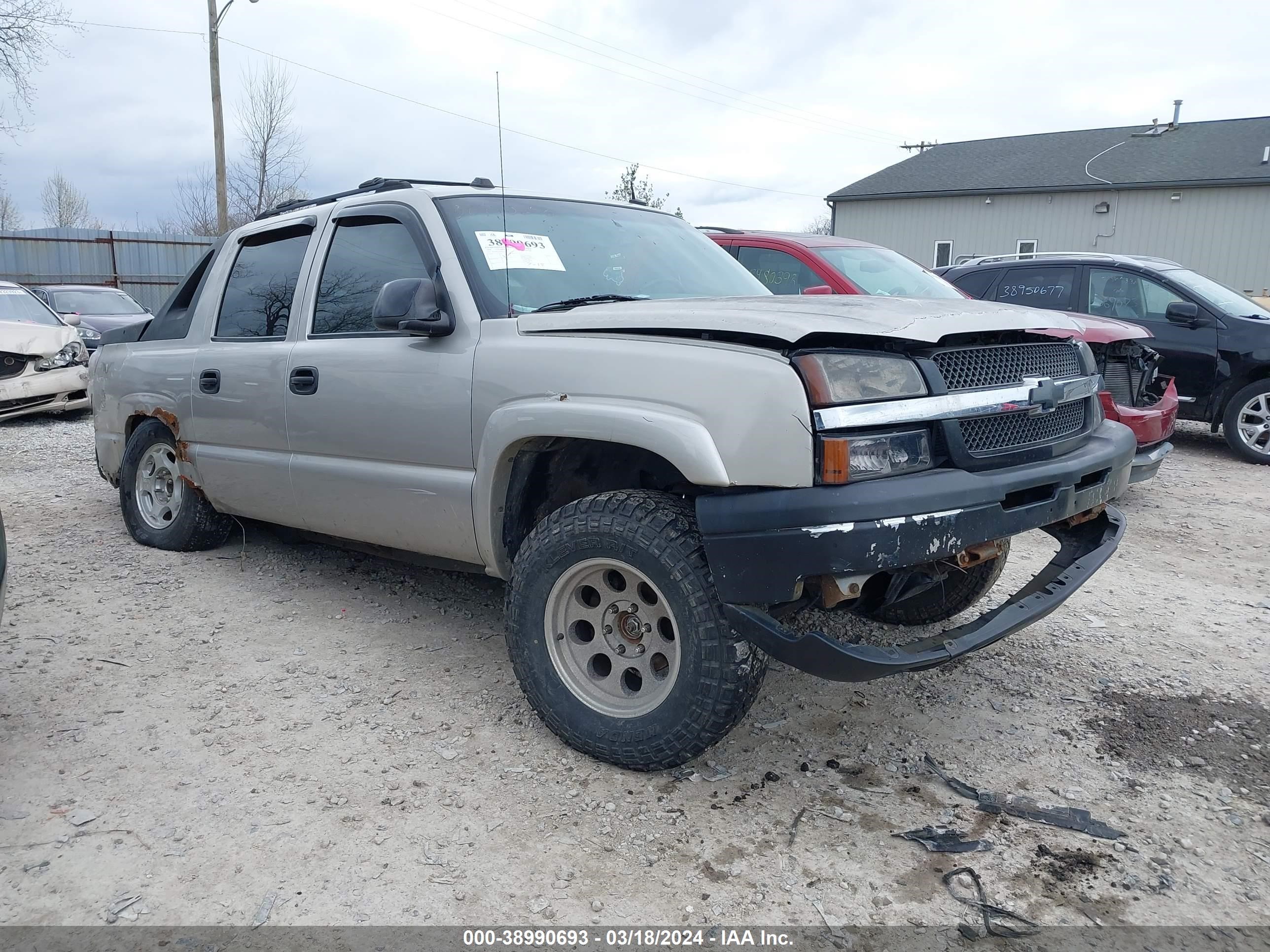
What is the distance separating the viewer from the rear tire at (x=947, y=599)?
3730mm

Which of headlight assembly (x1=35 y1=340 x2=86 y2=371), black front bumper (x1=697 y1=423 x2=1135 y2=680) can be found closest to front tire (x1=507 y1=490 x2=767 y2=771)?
black front bumper (x1=697 y1=423 x2=1135 y2=680)

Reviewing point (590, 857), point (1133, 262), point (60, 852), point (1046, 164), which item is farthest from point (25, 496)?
point (1046, 164)

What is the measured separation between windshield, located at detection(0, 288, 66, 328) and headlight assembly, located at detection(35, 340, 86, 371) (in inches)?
16.2

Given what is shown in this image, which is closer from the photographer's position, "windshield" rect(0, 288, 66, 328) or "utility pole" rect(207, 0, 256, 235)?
"windshield" rect(0, 288, 66, 328)

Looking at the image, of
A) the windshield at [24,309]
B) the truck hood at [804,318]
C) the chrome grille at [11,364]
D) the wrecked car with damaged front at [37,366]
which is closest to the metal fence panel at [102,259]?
the windshield at [24,309]

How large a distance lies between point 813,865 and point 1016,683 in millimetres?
1502

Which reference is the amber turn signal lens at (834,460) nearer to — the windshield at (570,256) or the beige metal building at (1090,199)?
the windshield at (570,256)

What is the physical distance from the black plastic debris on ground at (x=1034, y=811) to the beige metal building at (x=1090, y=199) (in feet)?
70.9

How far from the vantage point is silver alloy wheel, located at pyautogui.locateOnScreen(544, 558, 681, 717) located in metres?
2.84

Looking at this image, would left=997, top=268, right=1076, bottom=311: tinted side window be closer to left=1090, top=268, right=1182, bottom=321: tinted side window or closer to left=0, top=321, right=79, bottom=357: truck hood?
left=1090, top=268, right=1182, bottom=321: tinted side window

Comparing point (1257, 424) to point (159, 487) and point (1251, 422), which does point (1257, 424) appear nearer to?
point (1251, 422)

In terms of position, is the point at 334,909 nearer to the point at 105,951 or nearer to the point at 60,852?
the point at 105,951

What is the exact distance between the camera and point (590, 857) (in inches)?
98.2

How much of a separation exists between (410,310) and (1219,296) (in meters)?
7.89
